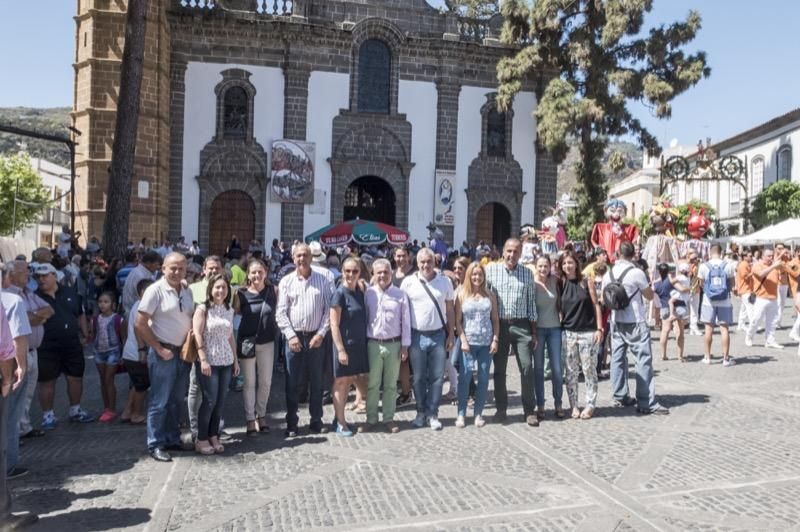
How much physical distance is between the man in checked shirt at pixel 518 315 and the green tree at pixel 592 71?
17568mm

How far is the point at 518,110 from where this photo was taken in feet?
89.1

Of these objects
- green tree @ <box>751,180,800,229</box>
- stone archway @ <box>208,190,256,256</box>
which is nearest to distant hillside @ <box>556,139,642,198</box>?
green tree @ <box>751,180,800,229</box>

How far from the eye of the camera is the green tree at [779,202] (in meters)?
31.3

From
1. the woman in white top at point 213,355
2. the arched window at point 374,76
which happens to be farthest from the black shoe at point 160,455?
the arched window at point 374,76

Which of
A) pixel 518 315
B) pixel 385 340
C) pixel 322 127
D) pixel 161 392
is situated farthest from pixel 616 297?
pixel 322 127

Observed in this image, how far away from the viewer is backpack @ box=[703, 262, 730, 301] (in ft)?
38.2

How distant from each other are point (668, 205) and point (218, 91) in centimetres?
1624

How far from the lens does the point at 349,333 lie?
743 cm

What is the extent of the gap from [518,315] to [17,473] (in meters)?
4.88

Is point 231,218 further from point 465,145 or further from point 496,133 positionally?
point 496,133

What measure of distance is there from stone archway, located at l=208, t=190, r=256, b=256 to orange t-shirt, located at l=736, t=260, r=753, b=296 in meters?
15.9

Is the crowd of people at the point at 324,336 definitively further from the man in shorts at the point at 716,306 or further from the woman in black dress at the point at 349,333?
the man in shorts at the point at 716,306

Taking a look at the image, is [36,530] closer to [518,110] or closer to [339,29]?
[339,29]

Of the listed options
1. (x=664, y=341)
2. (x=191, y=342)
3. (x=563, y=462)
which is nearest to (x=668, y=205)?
(x=664, y=341)
